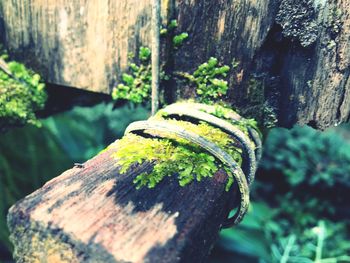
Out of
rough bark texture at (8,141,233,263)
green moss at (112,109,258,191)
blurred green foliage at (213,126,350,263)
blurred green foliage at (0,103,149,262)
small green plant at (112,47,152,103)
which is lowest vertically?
blurred green foliage at (213,126,350,263)

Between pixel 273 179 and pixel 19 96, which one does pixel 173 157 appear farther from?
pixel 273 179

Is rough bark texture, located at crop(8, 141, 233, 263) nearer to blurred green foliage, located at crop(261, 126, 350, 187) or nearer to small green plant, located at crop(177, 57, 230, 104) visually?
small green plant, located at crop(177, 57, 230, 104)

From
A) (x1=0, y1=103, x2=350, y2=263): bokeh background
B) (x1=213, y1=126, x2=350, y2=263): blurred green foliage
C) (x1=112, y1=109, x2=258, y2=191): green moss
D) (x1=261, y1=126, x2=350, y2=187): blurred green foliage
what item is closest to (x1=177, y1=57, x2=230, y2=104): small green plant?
(x1=112, y1=109, x2=258, y2=191): green moss

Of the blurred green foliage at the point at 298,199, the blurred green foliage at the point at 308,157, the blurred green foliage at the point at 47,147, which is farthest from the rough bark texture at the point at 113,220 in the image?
the blurred green foliage at the point at 308,157

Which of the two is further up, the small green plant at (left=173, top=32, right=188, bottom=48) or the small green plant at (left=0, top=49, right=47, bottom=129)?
the small green plant at (left=173, top=32, right=188, bottom=48)

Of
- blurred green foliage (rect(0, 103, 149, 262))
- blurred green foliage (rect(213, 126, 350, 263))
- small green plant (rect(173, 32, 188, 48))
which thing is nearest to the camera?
small green plant (rect(173, 32, 188, 48))

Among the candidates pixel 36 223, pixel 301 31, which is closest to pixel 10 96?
pixel 36 223

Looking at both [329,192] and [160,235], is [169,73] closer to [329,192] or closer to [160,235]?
[160,235]
